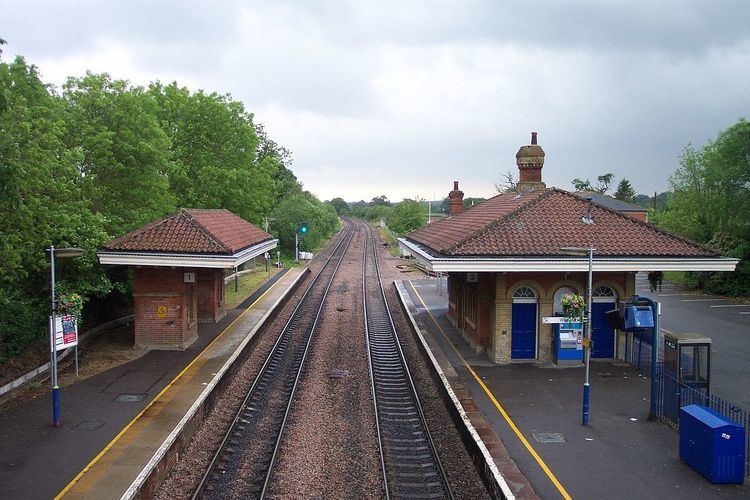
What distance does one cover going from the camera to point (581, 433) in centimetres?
1234

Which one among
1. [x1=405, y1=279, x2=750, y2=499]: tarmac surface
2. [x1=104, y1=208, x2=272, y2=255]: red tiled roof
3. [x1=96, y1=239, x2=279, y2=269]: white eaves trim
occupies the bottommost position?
[x1=405, y1=279, x2=750, y2=499]: tarmac surface

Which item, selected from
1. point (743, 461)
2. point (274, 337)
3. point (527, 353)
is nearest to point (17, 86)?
point (274, 337)

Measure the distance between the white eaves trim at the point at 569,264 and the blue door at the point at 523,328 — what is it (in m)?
1.95

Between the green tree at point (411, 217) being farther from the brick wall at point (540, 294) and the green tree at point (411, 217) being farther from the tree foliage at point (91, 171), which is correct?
the brick wall at point (540, 294)

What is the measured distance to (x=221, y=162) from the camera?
36.3m

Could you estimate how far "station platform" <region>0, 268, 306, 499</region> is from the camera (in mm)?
9881

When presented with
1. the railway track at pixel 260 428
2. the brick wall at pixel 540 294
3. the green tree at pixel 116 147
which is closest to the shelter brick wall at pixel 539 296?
the brick wall at pixel 540 294

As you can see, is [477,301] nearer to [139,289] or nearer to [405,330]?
[405,330]

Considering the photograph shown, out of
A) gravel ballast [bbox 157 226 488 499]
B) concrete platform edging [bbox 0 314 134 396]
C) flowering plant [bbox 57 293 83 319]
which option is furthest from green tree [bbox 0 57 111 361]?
gravel ballast [bbox 157 226 488 499]

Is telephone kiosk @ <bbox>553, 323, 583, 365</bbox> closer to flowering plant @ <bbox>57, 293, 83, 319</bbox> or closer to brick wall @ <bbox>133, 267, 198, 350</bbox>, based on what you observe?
brick wall @ <bbox>133, 267, 198, 350</bbox>

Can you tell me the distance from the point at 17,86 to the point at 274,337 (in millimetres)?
12169

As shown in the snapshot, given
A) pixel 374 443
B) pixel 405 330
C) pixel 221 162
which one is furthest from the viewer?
pixel 221 162

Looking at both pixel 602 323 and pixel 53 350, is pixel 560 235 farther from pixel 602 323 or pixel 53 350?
pixel 53 350

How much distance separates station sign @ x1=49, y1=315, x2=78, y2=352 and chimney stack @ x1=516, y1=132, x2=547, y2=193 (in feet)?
58.8
